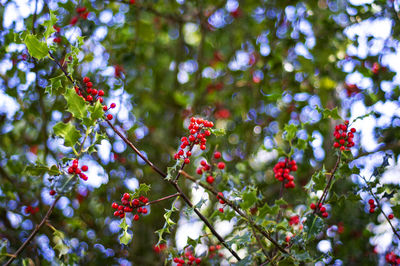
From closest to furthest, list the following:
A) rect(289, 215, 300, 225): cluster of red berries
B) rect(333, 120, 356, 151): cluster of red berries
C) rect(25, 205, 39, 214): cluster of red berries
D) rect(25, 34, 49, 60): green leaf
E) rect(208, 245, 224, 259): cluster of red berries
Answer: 1. rect(25, 34, 49, 60): green leaf
2. rect(333, 120, 356, 151): cluster of red berries
3. rect(289, 215, 300, 225): cluster of red berries
4. rect(208, 245, 224, 259): cluster of red berries
5. rect(25, 205, 39, 214): cluster of red berries

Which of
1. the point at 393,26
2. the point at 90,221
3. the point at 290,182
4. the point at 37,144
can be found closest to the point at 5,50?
the point at 37,144

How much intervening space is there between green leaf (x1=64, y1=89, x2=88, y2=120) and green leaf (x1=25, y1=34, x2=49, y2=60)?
0.81 ft

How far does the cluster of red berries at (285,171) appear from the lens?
200 cm

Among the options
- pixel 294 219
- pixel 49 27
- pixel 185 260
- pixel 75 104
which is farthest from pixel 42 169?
pixel 294 219

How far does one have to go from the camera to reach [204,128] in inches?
68.1

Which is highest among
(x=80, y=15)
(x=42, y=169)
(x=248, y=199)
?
(x=80, y=15)

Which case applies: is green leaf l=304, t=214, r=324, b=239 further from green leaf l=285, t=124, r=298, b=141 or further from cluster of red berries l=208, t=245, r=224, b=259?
cluster of red berries l=208, t=245, r=224, b=259

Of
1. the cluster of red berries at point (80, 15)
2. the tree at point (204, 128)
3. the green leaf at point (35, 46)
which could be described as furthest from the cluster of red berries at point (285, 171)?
the cluster of red berries at point (80, 15)

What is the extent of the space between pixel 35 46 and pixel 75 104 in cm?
34

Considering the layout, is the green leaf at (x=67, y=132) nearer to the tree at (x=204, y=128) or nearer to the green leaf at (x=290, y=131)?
the tree at (x=204, y=128)

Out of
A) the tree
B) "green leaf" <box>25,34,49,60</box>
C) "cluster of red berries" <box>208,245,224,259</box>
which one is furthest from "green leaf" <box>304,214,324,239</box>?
"green leaf" <box>25,34,49,60</box>

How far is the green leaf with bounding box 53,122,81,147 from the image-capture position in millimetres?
1589

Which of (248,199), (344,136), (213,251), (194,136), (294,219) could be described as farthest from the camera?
(213,251)

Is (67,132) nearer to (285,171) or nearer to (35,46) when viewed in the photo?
(35,46)
